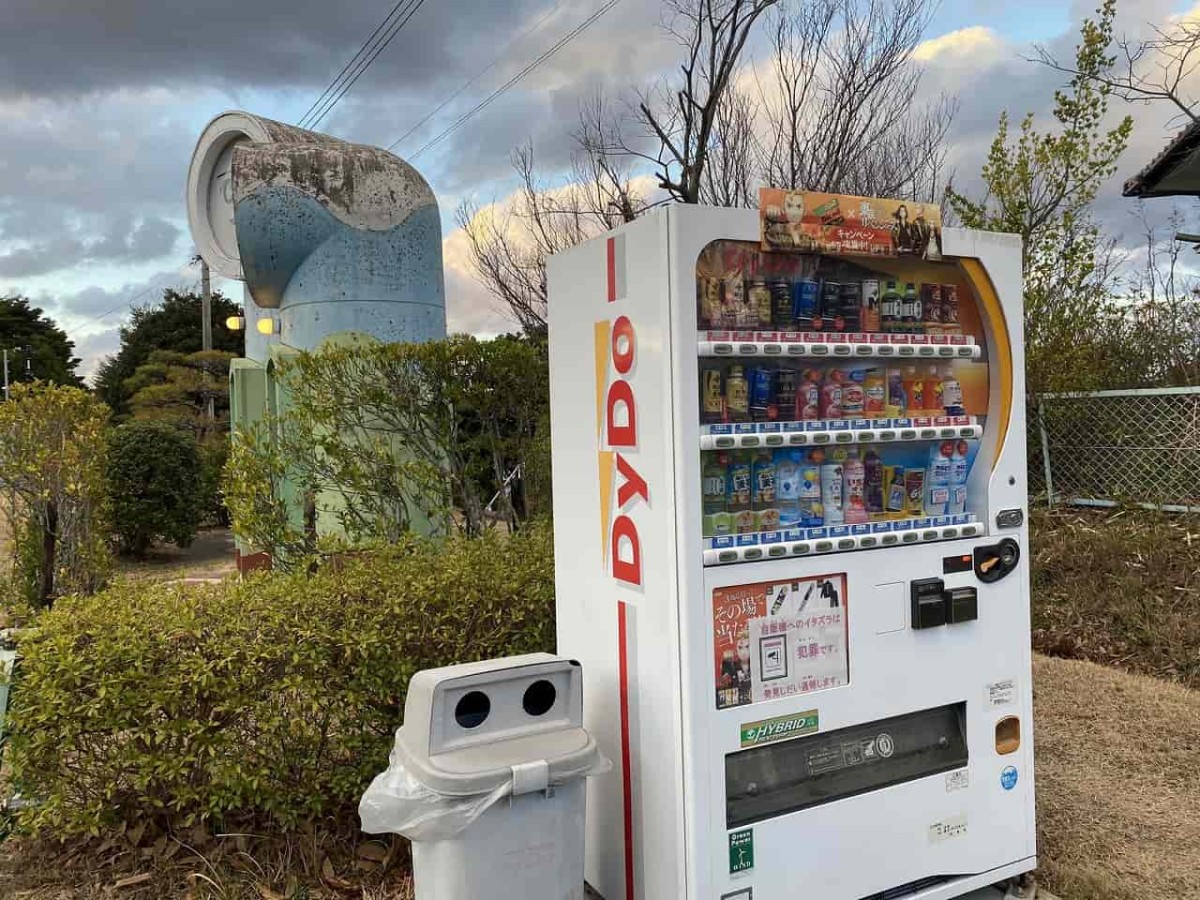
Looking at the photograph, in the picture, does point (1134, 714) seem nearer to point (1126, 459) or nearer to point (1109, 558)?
point (1109, 558)

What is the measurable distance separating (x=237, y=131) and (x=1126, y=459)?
8.83 metres

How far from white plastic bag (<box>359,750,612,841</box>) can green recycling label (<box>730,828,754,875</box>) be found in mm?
604

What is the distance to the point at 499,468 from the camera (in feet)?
17.9

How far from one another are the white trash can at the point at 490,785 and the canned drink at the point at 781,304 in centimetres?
128

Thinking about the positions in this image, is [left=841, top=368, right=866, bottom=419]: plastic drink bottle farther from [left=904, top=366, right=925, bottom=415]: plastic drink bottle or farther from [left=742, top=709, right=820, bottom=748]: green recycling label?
[left=742, top=709, right=820, bottom=748]: green recycling label

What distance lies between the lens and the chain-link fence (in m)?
6.21

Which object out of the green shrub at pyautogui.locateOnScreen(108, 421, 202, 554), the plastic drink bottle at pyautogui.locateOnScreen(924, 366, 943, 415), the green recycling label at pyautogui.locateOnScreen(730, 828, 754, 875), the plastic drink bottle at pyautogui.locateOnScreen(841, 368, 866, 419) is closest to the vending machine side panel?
the green recycling label at pyautogui.locateOnScreen(730, 828, 754, 875)

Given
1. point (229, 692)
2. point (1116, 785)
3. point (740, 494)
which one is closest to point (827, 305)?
point (740, 494)

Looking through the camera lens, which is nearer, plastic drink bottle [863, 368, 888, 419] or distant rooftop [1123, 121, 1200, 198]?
plastic drink bottle [863, 368, 888, 419]

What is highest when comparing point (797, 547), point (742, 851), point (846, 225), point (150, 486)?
point (846, 225)

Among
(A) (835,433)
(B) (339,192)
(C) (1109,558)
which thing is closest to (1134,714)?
(C) (1109,558)

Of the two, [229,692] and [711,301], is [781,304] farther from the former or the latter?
[229,692]

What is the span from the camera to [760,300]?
8.71 feet

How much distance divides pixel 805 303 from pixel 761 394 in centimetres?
35
